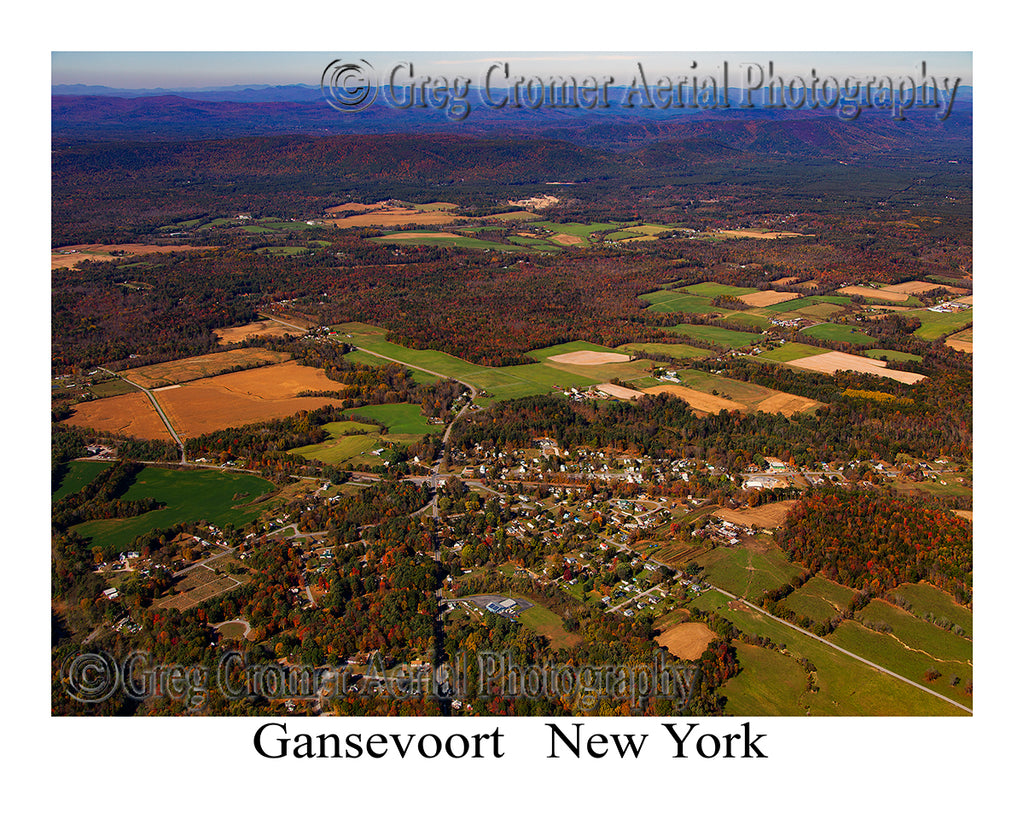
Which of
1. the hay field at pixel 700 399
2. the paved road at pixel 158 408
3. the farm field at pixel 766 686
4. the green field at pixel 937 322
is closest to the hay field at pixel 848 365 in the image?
the green field at pixel 937 322

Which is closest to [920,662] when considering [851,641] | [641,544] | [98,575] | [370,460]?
[851,641]

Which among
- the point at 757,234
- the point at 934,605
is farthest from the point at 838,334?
the point at 757,234

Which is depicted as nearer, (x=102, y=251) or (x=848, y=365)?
(x=848, y=365)

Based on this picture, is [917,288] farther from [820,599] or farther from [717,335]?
[820,599]

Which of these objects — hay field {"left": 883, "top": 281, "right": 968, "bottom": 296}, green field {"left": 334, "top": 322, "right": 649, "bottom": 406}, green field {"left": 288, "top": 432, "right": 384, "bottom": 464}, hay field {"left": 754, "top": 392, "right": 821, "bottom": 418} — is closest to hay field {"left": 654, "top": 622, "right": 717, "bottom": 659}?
green field {"left": 288, "top": 432, "right": 384, "bottom": 464}

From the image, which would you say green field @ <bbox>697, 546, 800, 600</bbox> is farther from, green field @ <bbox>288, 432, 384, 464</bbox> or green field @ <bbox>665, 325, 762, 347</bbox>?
green field @ <bbox>665, 325, 762, 347</bbox>

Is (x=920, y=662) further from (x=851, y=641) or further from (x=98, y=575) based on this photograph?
(x=98, y=575)
